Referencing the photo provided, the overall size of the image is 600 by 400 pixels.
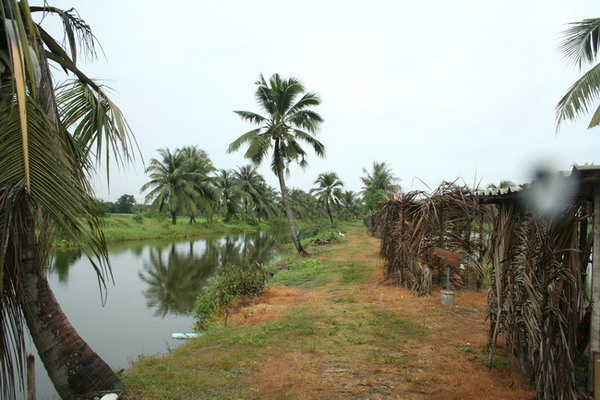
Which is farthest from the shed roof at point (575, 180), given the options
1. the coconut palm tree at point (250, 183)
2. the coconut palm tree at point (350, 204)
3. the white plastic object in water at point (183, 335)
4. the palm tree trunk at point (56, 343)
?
the coconut palm tree at point (350, 204)

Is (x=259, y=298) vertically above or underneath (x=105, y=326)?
above

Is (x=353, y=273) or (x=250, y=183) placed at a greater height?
(x=250, y=183)

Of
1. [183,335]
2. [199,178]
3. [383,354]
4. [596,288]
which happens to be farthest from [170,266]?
[199,178]

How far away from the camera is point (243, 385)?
4.86 m

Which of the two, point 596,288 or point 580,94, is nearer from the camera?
point 596,288

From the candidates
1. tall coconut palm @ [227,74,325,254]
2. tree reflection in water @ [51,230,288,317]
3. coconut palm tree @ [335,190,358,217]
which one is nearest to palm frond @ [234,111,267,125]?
tall coconut palm @ [227,74,325,254]

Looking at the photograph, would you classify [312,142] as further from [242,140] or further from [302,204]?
[302,204]

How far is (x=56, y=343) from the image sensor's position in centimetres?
393

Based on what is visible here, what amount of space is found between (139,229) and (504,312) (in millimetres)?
32032

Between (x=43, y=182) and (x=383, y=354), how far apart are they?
5.04m

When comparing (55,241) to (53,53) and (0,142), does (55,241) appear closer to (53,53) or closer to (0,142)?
(0,142)

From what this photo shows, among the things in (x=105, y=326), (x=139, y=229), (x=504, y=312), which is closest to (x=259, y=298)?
(x=105, y=326)

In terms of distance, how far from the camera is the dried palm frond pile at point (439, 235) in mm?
9672

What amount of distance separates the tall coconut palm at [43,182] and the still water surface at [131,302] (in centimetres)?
243
